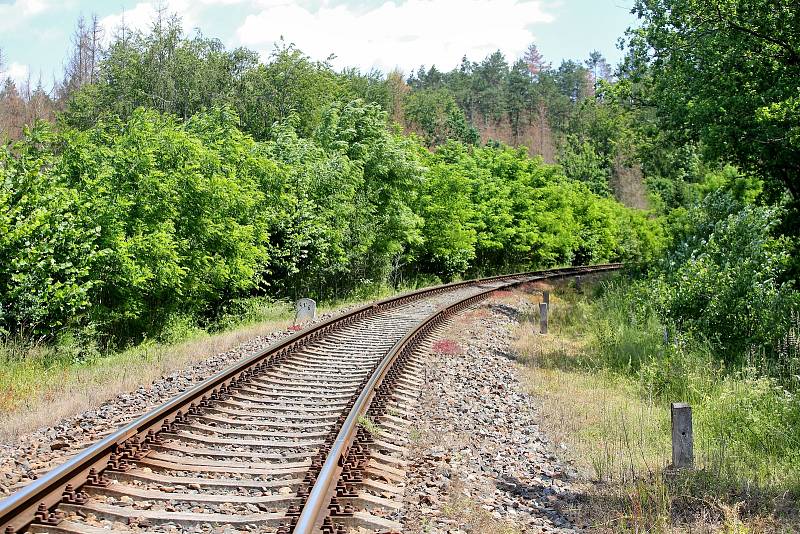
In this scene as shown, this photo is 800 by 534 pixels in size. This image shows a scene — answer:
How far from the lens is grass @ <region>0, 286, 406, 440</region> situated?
839cm

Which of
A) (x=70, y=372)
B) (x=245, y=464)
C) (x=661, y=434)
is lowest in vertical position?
(x=661, y=434)

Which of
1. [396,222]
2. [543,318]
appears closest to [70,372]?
[543,318]

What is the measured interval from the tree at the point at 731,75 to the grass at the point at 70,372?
33.6 feet

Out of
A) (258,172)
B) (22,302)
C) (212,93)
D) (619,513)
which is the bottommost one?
(619,513)

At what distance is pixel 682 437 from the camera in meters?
7.14

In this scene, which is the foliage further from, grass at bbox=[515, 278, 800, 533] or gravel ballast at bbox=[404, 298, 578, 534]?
gravel ballast at bbox=[404, 298, 578, 534]

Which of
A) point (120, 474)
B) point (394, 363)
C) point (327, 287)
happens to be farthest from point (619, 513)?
point (327, 287)

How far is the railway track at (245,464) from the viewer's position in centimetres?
521

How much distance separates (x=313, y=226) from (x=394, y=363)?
13.7 metres

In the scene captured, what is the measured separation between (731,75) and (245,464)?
13.8 meters

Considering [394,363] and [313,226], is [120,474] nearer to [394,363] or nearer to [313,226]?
[394,363]

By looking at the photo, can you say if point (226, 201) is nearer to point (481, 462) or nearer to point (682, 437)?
point (481, 462)

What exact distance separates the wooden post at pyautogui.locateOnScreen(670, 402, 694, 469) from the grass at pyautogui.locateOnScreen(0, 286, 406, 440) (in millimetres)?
6401

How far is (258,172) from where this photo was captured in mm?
23234
